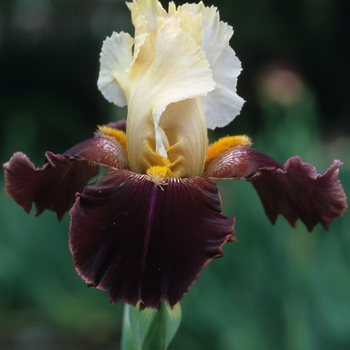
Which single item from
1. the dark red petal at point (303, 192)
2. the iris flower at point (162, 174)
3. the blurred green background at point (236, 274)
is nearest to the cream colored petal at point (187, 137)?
the iris flower at point (162, 174)

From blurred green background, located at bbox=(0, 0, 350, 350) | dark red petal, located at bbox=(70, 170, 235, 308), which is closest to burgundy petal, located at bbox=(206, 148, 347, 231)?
dark red petal, located at bbox=(70, 170, 235, 308)

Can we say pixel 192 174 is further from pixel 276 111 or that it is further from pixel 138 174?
pixel 276 111

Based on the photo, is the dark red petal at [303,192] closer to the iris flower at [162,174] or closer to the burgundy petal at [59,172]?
the iris flower at [162,174]

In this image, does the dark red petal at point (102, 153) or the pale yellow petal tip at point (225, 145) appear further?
the pale yellow petal tip at point (225, 145)

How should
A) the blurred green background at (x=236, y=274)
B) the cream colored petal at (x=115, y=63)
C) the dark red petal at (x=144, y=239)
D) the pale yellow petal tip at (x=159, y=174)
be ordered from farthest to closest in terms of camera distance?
the blurred green background at (x=236, y=274) < the cream colored petal at (x=115, y=63) < the pale yellow petal tip at (x=159, y=174) < the dark red petal at (x=144, y=239)

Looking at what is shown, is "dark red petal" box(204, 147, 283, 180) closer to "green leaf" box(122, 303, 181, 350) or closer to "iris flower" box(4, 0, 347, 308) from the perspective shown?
"iris flower" box(4, 0, 347, 308)

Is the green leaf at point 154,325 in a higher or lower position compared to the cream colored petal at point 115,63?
lower

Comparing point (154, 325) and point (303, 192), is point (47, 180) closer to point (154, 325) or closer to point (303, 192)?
point (154, 325)

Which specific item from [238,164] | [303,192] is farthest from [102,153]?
[303,192]

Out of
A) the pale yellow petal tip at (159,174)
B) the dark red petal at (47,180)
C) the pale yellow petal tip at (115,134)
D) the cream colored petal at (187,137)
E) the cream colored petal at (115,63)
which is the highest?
the cream colored petal at (115,63)
